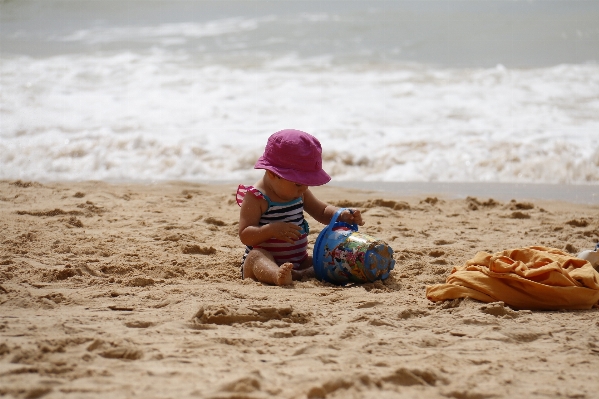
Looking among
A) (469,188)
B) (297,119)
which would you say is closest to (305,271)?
(469,188)

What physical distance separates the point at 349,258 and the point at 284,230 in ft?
1.23

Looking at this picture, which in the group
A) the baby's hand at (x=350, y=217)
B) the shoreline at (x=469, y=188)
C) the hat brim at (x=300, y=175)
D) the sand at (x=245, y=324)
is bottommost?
the sand at (x=245, y=324)

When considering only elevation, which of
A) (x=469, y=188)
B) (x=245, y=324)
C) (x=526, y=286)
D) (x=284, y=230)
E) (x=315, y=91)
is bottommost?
(x=245, y=324)

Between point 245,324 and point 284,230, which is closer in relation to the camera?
point 245,324

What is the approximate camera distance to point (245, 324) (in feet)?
9.14

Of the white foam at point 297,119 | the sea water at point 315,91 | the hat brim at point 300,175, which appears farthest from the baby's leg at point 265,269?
the white foam at point 297,119

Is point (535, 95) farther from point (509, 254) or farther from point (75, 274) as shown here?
point (75, 274)

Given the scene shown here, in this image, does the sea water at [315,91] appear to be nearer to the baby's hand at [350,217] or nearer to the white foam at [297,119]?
the white foam at [297,119]

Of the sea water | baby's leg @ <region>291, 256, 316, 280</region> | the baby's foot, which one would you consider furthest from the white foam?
the baby's foot

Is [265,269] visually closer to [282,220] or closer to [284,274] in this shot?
[284,274]

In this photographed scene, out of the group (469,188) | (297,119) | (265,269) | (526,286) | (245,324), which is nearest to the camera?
(245,324)

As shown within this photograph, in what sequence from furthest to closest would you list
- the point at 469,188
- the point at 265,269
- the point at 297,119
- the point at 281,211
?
the point at 297,119, the point at 469,188, the point at 281,211, the point at 265,269

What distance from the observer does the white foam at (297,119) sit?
6820 millimetres

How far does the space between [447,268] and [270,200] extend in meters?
1.10
